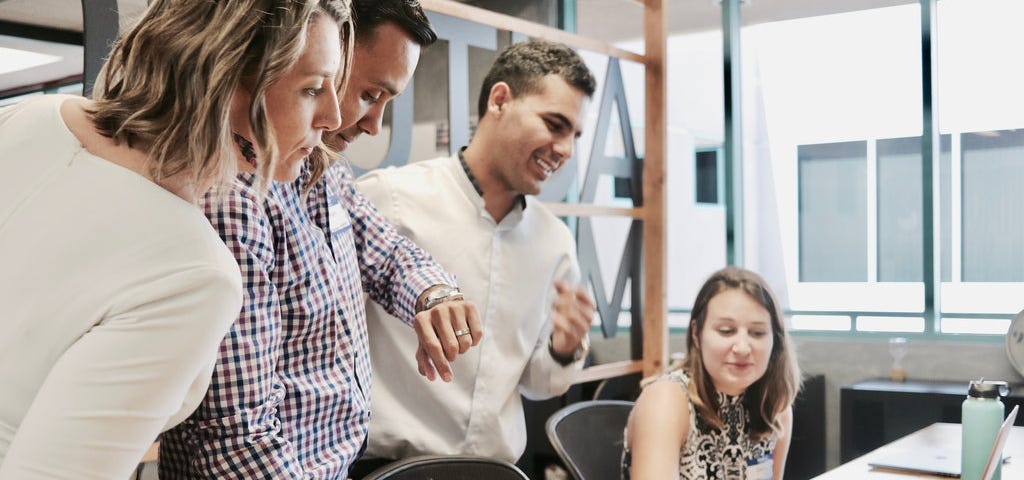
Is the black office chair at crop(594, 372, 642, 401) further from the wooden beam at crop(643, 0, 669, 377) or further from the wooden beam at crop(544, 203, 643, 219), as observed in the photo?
the wooden beam at crop(544, 203, 643, 219)

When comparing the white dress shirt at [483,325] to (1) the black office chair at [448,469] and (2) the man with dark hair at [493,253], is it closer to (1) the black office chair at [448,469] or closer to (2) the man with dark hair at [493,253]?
(2) the man with dark hair at [493,253]

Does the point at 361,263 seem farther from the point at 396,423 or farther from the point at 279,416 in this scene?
the point at 396,423

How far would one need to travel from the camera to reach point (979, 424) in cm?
189

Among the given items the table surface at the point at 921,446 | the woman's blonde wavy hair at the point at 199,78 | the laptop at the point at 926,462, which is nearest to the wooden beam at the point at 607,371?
the table surface at the point at 921,446

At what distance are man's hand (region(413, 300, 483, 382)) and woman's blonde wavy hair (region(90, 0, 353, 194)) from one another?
60 cm

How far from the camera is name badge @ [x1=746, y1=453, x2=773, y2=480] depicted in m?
2.35

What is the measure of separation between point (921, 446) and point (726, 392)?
0.63m

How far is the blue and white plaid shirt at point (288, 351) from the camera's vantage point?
1260mm

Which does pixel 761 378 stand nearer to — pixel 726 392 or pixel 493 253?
pixel 726 392

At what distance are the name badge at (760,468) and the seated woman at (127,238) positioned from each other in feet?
5.71

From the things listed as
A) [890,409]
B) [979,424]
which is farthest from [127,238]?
[890,409]

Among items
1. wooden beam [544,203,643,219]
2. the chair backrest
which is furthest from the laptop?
wooden beam [544,203,643,219]

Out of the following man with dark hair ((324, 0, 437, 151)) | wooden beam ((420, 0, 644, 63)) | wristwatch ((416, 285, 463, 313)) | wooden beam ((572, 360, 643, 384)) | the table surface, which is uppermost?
wooden beam ((420, 0, 644, 63))

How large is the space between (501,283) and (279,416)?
3.83ft
